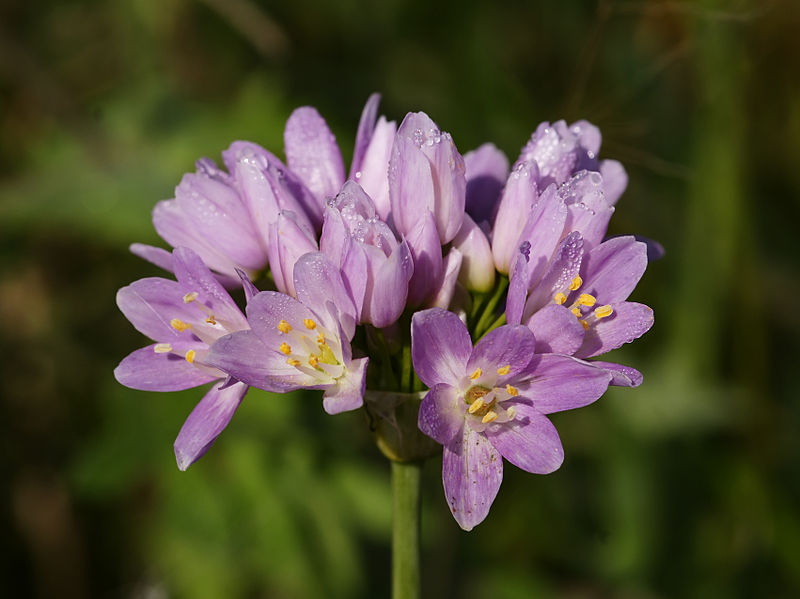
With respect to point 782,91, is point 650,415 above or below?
below

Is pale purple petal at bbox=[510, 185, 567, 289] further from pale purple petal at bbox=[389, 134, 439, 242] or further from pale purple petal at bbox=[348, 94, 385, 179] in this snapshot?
pale purple petal at bbox=[348, 94, 385, 179]

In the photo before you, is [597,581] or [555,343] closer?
[555,343]

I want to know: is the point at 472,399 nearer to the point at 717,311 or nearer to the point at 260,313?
the point at 260,313

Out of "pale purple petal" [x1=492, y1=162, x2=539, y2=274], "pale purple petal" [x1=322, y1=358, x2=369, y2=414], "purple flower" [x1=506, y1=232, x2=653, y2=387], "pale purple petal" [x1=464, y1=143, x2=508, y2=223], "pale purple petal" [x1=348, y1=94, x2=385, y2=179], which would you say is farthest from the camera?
"pale purple petal" [x1=464, y1=143, x2=508, y2=223]

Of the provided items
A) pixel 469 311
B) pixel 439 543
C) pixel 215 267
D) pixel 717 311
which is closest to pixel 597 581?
pixel 439 543

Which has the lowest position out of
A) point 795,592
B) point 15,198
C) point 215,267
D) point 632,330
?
point 795,592

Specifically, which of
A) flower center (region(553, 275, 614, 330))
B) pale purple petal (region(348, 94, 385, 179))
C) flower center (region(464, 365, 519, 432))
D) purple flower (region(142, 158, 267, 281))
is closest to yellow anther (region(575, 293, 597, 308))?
flower center (region(553, 275, 614, 330))

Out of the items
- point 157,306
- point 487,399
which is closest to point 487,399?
point 487,399
